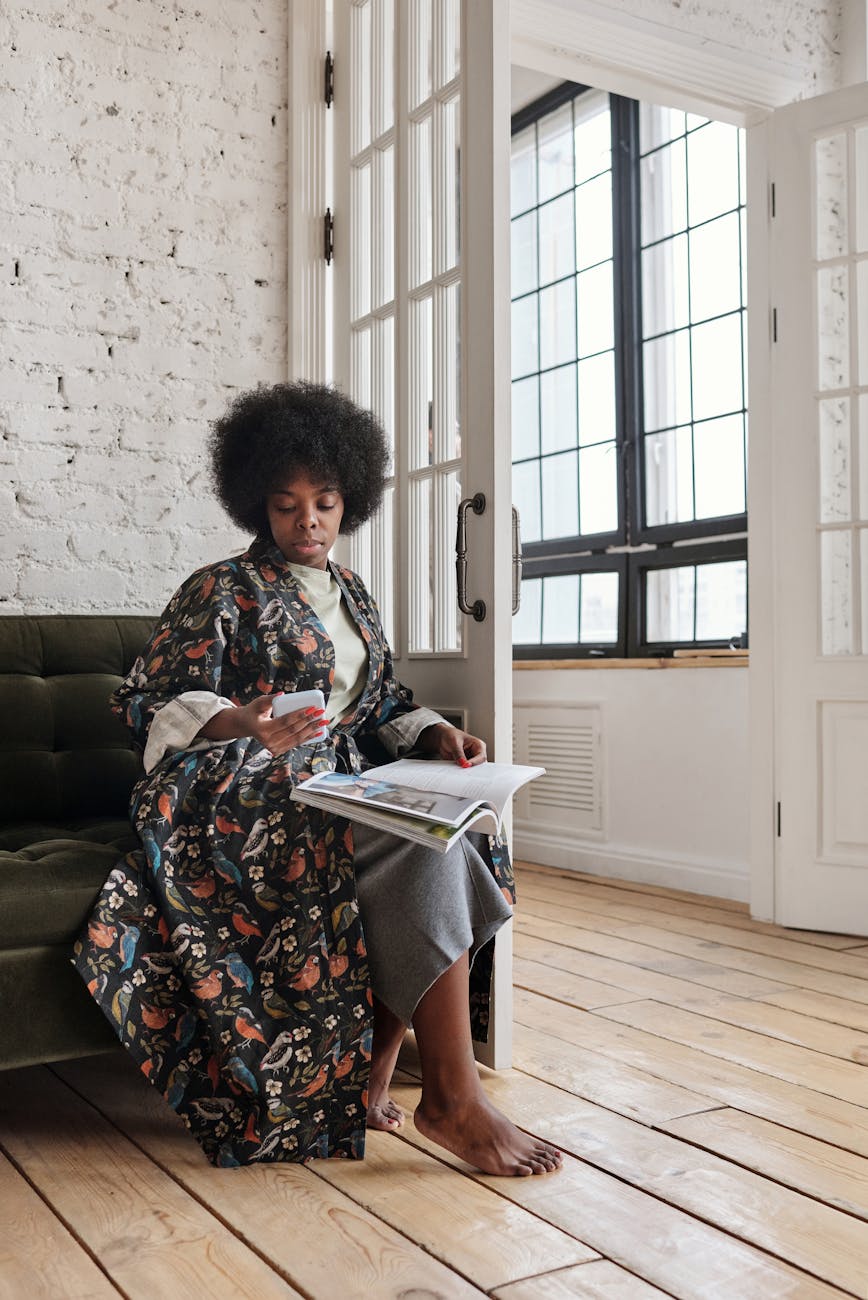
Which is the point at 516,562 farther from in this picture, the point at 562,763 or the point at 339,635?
the point at 562,763

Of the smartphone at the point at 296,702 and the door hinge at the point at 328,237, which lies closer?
the smartphone at the point at 296,702

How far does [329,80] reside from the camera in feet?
10.5

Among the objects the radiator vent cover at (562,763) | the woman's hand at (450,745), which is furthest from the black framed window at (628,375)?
the woman's hand at (450,745)

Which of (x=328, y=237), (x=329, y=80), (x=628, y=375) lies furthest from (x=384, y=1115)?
(x=628, y=375)

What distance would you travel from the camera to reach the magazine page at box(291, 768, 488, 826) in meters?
1.73

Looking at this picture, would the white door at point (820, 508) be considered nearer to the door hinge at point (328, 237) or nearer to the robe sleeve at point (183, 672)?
the door hinge at point (328, 237)

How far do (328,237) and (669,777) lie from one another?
85.2 inches

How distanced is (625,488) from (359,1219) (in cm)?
354

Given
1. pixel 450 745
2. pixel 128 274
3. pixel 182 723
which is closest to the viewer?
pixel 182 723

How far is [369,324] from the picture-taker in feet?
9.90

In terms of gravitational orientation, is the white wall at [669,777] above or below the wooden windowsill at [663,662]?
below

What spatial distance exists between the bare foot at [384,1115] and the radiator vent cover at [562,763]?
102 inches

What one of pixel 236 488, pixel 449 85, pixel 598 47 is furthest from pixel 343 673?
pixel 598 47

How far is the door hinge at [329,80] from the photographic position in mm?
3209
